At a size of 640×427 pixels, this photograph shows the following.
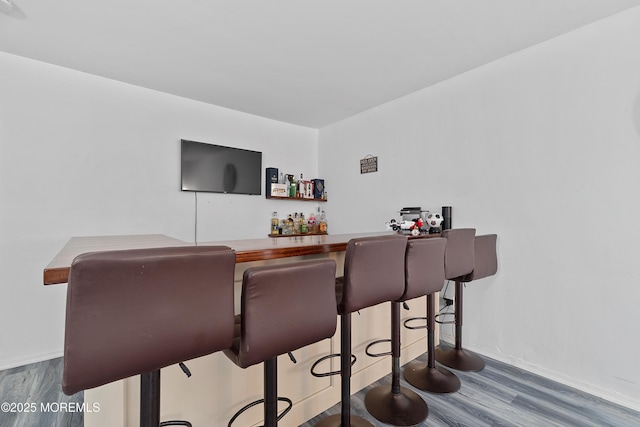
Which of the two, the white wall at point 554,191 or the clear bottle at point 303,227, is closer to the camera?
the white wall at point 554,191

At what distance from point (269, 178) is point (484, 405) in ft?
10.5

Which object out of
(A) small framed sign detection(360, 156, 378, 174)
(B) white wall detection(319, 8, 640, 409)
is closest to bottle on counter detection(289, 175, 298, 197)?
(A) small framed sign detection(360, 156, 378, 174)

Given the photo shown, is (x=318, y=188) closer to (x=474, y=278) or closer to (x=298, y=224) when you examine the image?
(x=298, y=224)

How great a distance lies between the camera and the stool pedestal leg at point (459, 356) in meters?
2.37

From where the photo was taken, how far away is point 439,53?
246 cm

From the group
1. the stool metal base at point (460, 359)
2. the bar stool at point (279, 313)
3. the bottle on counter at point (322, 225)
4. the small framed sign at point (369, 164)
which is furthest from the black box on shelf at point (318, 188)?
the bar stool at point (279, 313)

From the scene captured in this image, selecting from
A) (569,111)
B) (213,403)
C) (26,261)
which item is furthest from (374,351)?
(26,261)

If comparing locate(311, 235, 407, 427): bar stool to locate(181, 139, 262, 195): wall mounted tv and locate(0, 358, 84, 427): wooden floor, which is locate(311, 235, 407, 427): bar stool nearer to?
locate(0, 358, 84, 427): wooden floor

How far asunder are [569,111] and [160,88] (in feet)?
12.0

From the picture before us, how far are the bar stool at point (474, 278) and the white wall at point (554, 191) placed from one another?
0.15m

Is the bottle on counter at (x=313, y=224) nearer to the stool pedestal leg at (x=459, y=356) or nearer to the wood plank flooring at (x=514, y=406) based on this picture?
the stool pedestal leg at (x=459, y=356)

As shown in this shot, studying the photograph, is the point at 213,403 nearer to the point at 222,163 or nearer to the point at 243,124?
the point at 222,163

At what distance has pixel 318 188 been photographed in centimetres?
436

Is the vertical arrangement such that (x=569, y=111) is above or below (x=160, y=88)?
below
